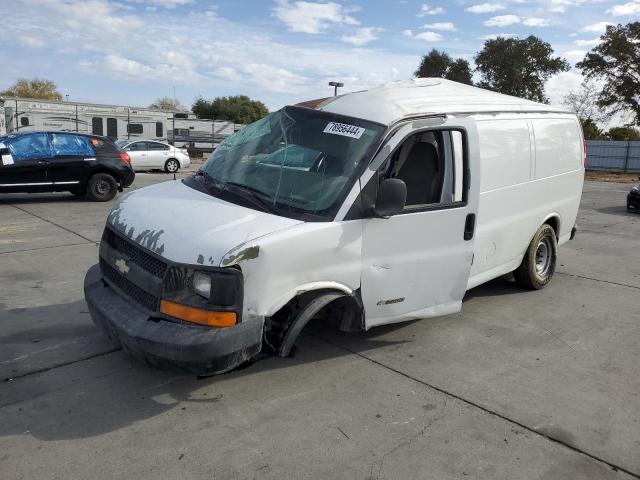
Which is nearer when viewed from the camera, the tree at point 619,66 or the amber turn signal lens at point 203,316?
the amber turn signal lens at point 203,316

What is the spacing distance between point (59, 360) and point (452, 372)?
290 cm

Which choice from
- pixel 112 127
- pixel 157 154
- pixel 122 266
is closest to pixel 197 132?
pixel 112 127

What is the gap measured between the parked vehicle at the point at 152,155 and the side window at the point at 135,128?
752 centimetres

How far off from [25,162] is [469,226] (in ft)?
34.0

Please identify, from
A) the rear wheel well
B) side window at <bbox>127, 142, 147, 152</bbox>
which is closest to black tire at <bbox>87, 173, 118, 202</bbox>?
side window at <bbox>127, 142, 147, 152</bbox>

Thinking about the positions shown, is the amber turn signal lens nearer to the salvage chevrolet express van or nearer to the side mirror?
the salvage chevrolet express van

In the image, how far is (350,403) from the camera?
3.57 m

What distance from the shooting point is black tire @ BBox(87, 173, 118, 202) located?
41.4ft

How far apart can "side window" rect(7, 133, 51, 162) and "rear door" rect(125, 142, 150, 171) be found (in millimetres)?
10410

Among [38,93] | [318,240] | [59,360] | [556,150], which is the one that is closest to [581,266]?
[556,150]

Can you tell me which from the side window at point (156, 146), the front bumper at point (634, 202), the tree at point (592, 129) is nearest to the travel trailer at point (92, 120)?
the side window at point (156, 146)

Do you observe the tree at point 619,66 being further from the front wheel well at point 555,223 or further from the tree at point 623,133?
the front wheel well at point 555,223

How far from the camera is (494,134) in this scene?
4.85 metres

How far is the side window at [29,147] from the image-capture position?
11.5m
